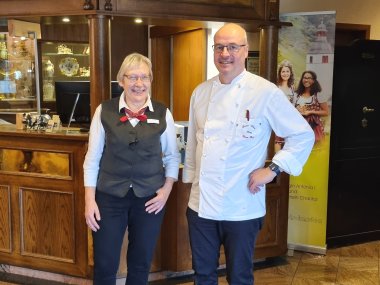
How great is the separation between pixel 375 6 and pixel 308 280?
9.02 feet

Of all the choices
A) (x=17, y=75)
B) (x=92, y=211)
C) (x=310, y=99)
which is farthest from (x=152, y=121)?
(x=17, y=75)

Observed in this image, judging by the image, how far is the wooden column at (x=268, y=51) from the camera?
314 centimetres

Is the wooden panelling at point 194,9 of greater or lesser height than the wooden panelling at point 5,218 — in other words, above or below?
above

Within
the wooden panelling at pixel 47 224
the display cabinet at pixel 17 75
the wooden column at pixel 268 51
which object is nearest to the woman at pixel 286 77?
the wooden column at pixel 268 51

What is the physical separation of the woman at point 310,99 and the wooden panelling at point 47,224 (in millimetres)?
1771

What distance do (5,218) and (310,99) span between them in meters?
2.31

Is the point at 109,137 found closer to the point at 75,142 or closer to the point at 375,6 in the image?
the point at 75,142

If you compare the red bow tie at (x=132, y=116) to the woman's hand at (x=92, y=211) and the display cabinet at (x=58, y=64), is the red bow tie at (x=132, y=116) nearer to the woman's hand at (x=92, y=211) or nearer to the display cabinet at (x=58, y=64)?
the woman's hand at (x=92, y=211)

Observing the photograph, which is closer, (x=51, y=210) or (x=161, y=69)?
(x=51, y=210)

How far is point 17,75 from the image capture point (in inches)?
225

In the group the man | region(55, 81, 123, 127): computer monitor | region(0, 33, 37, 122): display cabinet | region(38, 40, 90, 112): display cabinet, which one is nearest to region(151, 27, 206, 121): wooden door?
region(38, 40, 90, 112): display cabinet

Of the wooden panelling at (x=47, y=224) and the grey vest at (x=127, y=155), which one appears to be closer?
the grey vest at (x=127, y=155)

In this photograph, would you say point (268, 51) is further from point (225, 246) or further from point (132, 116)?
point (225, 246)

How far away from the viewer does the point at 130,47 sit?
556 centimetres
